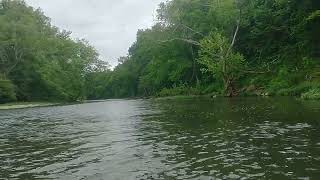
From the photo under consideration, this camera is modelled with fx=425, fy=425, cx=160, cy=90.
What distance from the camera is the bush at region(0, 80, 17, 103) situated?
79438 mm

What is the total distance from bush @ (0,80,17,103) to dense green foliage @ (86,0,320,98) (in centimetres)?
3148

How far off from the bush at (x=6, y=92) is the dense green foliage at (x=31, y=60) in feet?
0.58

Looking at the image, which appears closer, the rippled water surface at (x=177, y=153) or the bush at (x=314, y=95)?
the rippled water surface at (x=177, y=153)

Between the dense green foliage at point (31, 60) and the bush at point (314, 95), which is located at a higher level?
the dense green foliage at point (31, 60)

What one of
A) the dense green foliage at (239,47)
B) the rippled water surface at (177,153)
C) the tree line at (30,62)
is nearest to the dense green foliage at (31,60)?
the tree line at (30,62)

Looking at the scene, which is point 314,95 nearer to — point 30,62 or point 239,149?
point 239,149

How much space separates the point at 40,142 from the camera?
783 inches

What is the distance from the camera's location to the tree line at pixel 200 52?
56594mm

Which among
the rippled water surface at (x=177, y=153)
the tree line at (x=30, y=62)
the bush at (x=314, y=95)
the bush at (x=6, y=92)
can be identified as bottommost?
the rippled water surface at (x=177, y=153)

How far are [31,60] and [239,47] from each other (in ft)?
155

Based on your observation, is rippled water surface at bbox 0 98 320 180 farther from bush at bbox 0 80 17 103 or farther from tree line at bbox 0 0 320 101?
bush at bbox 0 80 17 103

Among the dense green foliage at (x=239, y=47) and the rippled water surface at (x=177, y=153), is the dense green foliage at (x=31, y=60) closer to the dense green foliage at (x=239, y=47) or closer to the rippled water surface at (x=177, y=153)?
the dense green foliage at (x=239, y=47)

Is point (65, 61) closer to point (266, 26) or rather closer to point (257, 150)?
point (266, 26)

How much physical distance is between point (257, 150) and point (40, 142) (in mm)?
10602
